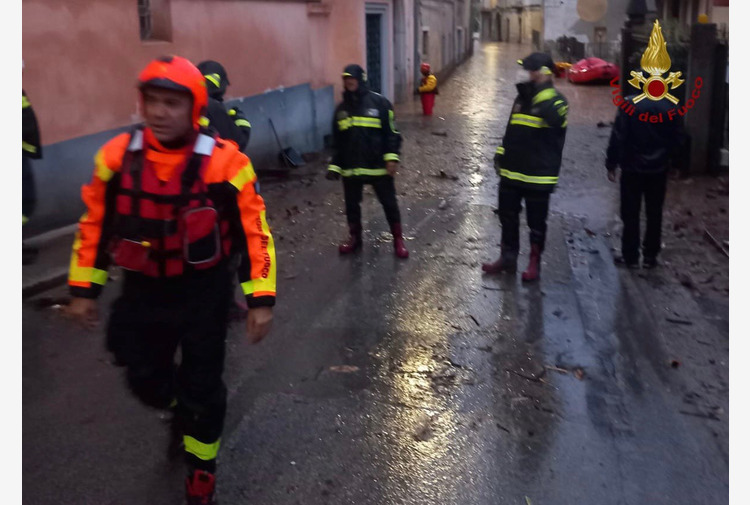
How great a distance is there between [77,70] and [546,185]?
17.1 ft

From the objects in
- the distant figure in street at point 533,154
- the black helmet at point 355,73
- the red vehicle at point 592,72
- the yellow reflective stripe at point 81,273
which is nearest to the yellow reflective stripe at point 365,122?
the black helmet at point 355,73

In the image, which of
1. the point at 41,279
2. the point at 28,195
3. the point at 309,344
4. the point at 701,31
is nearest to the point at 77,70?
the point at 28,195

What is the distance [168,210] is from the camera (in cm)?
328

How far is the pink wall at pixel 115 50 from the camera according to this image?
26.8 feet

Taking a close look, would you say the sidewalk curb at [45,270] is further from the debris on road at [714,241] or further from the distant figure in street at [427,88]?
the distant figure in street at [427,88]

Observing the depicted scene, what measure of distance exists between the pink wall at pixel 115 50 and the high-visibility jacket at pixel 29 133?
133 centimetres

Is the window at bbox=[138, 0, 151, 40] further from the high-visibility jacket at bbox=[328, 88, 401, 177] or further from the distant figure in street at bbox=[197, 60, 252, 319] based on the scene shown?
the distant figure in street at bbox=[197, 60, 252, 319]

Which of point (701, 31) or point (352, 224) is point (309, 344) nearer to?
point (352, 224)

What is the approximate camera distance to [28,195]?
7.10 metres

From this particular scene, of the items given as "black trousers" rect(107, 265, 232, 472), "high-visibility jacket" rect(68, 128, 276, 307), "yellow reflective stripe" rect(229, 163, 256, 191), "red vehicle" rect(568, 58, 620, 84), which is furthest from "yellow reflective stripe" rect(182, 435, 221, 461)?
"red vehicle" rect(568, 58, 620, 84)

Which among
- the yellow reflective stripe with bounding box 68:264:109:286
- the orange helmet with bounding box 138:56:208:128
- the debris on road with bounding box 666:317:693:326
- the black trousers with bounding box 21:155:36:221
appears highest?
the orange helmet with bounding box 138:56:208:128

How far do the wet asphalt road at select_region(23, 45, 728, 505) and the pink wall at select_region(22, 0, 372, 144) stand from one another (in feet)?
8.41

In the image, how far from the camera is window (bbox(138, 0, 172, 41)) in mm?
10148

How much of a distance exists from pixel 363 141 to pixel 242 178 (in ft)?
13.4
